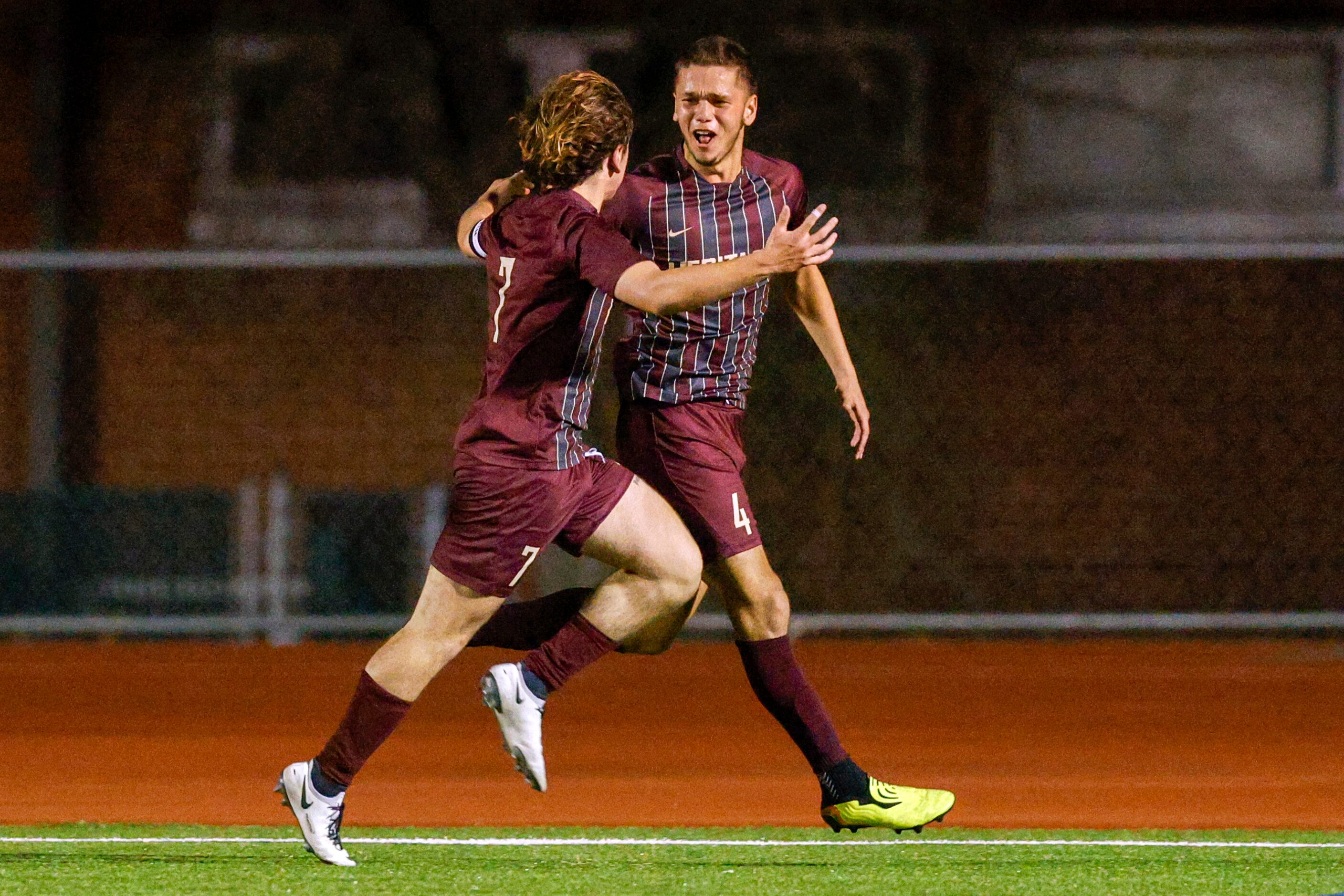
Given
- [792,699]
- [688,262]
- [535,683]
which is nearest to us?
[535,683]

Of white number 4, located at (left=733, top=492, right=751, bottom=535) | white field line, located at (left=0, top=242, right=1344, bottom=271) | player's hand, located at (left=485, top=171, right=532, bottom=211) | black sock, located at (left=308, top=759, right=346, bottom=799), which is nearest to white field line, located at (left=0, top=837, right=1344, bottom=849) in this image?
black sock, located at (left=308, top=759, right=346, bottom=799)

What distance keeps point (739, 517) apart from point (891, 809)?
876 mm

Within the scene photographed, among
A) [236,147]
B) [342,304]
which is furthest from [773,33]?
[236,147]

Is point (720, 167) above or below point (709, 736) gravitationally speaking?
above

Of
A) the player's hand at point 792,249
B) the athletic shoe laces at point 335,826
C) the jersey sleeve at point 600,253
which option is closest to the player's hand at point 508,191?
the jersey sleeve at point 600,253

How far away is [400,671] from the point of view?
5000 mm

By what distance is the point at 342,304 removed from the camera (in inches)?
588

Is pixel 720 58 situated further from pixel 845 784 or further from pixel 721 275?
pixel 845 784

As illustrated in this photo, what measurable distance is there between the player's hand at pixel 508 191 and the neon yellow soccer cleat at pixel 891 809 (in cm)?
181

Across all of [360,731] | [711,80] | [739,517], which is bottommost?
[360,731]

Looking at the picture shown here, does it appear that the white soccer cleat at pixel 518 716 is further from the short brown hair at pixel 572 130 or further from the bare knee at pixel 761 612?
the short brown hair at pixel 572 130

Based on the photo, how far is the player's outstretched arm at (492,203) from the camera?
5.10m

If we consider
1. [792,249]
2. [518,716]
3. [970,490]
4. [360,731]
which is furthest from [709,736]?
[970,490]

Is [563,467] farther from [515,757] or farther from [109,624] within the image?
[109,624]
